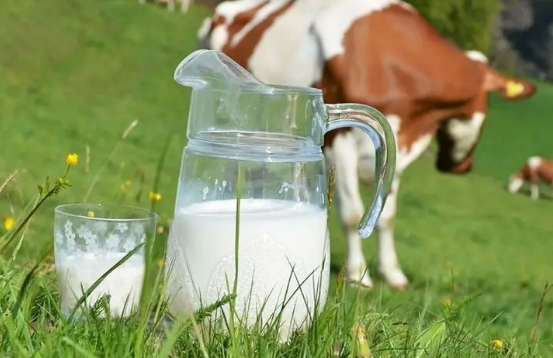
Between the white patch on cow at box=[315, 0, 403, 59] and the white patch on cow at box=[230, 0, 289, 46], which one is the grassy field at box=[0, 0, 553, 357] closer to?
the white patch on cow at box=[230, 0, 289, 46]

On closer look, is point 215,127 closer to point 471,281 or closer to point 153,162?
point 471,281

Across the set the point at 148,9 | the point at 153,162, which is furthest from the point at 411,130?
the point at 148,9

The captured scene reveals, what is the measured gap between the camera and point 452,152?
3723 millimetres

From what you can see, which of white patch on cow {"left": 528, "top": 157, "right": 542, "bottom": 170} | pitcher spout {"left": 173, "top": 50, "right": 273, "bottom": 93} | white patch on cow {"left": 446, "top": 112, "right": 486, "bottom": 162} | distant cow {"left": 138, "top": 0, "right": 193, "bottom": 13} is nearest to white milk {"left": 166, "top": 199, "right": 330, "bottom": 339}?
pitcher spout {"left": 173, "top": 50, "right": 273, "bottom": 93}

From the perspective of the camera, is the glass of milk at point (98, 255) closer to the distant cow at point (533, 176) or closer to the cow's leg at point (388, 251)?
the cow's leg at point (388, 251)

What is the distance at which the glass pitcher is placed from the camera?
3.35 ft

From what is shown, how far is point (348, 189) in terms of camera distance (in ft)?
10.5

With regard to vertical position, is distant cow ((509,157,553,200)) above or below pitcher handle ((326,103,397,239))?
below

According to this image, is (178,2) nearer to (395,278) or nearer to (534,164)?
(534,164)

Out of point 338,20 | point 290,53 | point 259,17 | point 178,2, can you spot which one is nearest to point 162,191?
point 259,17

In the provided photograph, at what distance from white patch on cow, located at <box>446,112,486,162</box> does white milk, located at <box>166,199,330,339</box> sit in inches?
105

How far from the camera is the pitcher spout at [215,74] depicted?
1067mm

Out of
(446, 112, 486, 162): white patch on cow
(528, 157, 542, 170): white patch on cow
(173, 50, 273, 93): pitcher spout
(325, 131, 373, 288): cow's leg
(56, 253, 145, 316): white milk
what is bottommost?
(528, 157, 542, 170): white patch on cow

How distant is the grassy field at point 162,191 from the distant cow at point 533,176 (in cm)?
19
